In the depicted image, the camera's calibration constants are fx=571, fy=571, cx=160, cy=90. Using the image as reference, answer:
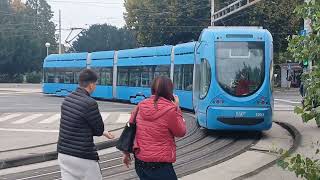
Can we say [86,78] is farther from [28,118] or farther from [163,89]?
[28,118]

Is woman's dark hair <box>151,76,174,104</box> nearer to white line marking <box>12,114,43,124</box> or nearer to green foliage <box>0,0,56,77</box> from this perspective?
white line marking <box>12,114,43,124</box>

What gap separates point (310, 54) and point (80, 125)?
2463mm

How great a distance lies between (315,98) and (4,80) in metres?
80.7

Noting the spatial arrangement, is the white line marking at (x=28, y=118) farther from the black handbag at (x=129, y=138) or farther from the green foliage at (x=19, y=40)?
the green foliage at (x=19, y=40)

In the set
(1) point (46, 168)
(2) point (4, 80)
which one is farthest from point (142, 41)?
(1) point (46, 168)

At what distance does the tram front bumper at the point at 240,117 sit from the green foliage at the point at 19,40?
6686cm

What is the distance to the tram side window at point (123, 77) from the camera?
32812 millimetres

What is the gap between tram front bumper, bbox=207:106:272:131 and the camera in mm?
15125

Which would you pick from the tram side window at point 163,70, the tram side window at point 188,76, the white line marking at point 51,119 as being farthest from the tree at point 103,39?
the white line marking at point 51,119

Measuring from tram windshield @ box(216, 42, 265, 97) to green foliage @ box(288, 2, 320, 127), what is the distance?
10107 millimetres

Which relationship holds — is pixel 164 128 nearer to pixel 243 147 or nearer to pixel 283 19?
pixel 243 147

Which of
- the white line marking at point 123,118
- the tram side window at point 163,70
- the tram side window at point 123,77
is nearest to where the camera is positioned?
the white line marking at point 123,118

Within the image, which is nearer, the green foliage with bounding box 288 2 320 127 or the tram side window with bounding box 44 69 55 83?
the green foliage with bounding box 288 2 320 127

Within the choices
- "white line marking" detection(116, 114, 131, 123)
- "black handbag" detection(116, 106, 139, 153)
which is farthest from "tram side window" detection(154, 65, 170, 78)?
"black handbag" detection(116, 106, 139, 153)
